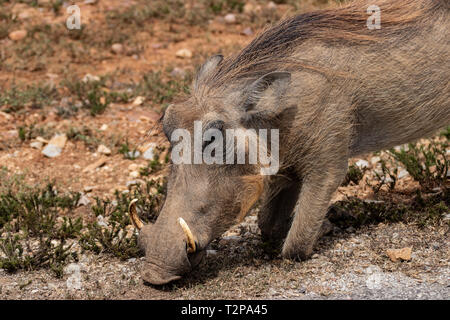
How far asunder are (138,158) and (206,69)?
1820 mm

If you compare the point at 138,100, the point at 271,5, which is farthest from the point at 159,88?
the point at 271,5

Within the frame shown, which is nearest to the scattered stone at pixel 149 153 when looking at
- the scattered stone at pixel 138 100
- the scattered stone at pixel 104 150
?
the scattered stone at pixel 104 150

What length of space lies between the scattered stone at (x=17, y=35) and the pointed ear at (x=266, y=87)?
4.39 metres

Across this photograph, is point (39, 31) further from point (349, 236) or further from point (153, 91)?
point (349, 236)

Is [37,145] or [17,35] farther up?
[17,35]

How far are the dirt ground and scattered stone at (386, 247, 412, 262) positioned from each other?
31 millimetres

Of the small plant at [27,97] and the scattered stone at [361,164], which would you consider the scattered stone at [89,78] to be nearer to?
the small plant at [27,97]

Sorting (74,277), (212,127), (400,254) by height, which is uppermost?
(212,127)

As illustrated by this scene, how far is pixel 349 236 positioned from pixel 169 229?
1.32 m

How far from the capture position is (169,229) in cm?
296

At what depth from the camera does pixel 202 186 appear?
3061 millimetres

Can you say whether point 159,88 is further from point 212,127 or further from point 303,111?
point 212,127

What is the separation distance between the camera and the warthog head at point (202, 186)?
2.96 metres

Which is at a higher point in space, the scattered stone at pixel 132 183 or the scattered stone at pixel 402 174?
the scattered stone at pixel 402 174
